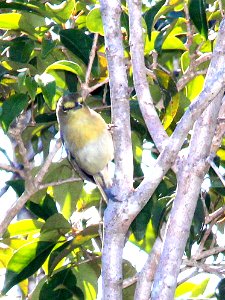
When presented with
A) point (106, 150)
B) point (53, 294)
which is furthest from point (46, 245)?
point (106, 150)

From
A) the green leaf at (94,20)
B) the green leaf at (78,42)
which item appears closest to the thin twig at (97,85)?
the green leaf at (78,42)

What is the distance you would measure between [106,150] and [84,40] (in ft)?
2.36

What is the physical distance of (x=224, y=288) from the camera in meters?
3.56

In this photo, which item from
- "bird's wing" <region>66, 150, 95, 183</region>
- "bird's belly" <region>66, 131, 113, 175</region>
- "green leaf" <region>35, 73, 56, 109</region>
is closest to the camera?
"green leaf" <region>35, 73, 56, 109</region>

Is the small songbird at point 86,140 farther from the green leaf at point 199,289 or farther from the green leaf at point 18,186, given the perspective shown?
the green leaf at point 199,289

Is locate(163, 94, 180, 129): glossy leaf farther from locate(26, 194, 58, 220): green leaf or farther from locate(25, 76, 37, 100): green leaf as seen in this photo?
locate(26, 194, 58, 220): green leaf

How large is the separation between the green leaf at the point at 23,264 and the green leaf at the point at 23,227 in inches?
8.7

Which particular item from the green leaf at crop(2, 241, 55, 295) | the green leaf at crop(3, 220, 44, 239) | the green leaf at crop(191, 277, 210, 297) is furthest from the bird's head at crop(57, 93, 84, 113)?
the green leaf at crop(191, 277, 210, 297)

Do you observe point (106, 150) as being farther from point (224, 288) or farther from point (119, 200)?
point (119, 200)

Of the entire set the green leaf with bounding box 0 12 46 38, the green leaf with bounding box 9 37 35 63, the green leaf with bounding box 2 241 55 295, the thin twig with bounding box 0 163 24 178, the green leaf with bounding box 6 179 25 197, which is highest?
the green leaf with bounding box 0 12 46 38

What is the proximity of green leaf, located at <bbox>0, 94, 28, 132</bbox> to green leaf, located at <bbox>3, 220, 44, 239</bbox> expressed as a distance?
64cm

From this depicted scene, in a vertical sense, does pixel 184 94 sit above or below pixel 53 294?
above

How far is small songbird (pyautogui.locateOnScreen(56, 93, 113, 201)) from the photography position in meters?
4.13

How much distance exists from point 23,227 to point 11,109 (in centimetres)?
67
